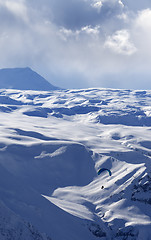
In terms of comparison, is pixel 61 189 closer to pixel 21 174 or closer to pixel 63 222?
pixel 21 174

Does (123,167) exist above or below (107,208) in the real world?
above

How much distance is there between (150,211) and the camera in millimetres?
109500

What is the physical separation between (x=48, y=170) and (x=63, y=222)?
4847 cm

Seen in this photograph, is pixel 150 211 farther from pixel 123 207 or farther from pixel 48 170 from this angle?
pixel 48 170

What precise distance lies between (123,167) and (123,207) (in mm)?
33345

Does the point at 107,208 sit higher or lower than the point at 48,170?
lower

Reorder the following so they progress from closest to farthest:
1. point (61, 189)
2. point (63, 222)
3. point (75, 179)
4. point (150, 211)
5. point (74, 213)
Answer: point (63, 222), point (74, 213), point (150, 211), point (61, 189), point (75, 179)

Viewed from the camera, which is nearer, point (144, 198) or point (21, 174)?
point (144, 198)

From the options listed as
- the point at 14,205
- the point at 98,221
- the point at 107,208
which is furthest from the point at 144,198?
the point at 14,205

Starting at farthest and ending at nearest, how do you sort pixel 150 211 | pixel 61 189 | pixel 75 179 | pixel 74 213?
pixel 75 179, pixel 61 189, pixel 150 211, pixel 74 213

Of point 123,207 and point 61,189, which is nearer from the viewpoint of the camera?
point 123,207

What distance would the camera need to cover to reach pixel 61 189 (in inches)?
4902

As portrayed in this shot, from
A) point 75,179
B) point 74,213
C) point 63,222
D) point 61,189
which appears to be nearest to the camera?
point 63,222

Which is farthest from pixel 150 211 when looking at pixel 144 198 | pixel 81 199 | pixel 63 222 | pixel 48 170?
pixel 48 170
